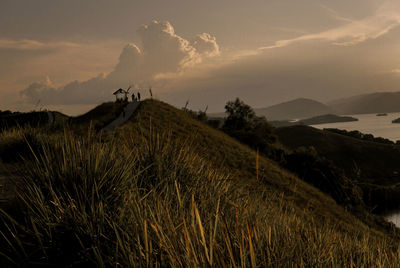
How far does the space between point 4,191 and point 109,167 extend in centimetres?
404

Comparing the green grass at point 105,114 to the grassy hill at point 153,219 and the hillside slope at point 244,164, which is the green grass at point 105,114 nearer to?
the hillside slope at point 244,164

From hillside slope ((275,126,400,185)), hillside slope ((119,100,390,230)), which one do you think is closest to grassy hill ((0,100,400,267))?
hillside slope ((119,100,390,230))

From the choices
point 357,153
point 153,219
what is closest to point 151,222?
point 153,219

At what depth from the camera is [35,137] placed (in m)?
11.1

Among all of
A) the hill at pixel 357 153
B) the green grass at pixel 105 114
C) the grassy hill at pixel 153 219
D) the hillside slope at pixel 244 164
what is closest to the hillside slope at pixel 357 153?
the hill at pixel 357 153

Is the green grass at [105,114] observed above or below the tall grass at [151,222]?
above

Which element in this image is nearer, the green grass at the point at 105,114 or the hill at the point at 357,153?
the green grass at the point at 105,114

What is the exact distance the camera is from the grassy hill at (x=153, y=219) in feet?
8.10

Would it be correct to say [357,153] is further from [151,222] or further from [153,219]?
[153,219]

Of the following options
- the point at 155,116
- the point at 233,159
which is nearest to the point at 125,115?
the point at 155,116

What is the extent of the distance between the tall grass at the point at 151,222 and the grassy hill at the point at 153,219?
18 mm

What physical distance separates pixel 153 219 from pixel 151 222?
0.16 m

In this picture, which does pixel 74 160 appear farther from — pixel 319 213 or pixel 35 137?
pixel 319 213

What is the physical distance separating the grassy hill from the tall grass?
2 cm
